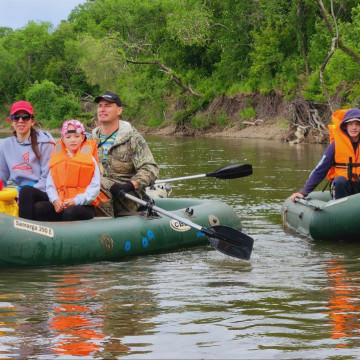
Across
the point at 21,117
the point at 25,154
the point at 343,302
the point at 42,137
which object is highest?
the point at 21,117

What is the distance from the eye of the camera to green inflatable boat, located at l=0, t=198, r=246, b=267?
562 cm

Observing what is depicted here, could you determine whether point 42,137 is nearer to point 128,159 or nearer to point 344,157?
point 128,159

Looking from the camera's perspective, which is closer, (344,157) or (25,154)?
(25,154)

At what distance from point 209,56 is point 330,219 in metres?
30.4

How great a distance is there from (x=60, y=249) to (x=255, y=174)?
8081 mm

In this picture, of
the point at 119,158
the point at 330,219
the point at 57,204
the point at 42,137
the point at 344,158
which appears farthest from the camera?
the point at 344,158

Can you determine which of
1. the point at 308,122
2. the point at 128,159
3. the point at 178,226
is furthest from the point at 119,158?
the point at 308,122

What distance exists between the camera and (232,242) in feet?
19.9

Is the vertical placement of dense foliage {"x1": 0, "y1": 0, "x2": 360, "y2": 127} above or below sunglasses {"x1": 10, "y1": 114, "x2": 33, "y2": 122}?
above

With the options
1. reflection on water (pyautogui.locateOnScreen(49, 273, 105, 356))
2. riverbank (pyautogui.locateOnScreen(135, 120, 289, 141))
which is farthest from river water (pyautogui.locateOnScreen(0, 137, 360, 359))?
riverbank (pyautogui.locateOnScreen(135, 120, 289, 141))

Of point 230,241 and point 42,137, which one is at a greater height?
point 42,137

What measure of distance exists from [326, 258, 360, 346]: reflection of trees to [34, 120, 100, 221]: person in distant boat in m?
1.89

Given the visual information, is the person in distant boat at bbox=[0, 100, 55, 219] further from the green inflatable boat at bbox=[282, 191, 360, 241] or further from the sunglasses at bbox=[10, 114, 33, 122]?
the green inflatable boat at bbox=[282, 191, 360, 241]

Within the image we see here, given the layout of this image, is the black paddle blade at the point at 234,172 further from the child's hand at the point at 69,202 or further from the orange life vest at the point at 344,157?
the child's hand at the point at 69,202
